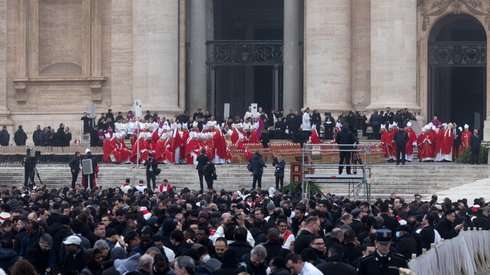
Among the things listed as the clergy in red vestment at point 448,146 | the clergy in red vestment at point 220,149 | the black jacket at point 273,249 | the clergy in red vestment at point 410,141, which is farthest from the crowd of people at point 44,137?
the black jacket at point 273,249

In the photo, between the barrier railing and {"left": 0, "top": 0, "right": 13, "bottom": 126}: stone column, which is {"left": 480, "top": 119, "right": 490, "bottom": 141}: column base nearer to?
{"left": 0, "top": 0, "right": 13, "bottom": 126}: stone column

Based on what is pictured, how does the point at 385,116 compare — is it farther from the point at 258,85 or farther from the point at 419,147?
the point at 258,85

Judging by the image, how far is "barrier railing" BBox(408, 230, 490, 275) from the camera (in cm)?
2112

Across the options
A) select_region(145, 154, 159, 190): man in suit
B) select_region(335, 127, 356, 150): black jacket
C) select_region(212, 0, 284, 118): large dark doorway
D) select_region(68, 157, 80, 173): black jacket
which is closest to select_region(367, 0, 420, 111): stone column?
select_region(212, 0, 284, 118): large dark doorway

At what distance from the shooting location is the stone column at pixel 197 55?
198 ft

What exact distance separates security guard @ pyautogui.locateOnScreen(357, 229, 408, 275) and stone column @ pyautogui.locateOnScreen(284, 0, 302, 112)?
42750mm

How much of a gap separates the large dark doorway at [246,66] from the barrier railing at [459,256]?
33801 millimetres

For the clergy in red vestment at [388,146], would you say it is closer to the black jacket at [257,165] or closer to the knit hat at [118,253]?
the black jacket at [257,165]

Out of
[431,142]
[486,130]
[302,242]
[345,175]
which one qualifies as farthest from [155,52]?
[302,242]

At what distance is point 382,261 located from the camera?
664 inches

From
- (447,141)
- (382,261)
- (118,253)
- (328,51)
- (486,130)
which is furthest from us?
(328,51)

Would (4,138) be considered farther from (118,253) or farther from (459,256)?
(118,253)

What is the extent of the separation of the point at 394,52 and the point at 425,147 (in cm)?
552

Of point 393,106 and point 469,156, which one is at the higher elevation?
point 393,106
